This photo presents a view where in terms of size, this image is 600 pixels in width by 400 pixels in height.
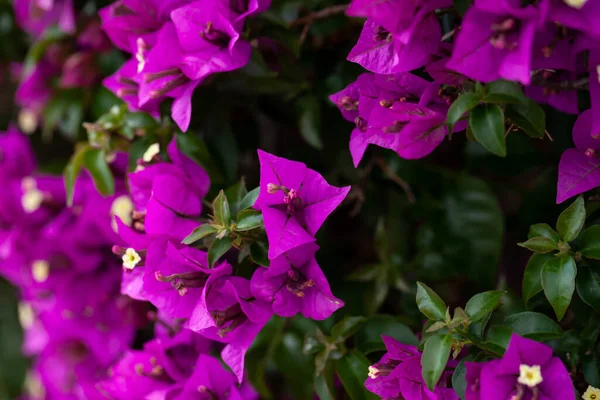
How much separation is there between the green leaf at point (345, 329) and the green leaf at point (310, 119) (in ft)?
0.80

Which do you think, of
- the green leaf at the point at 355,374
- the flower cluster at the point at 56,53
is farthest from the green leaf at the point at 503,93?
the flower cluster at the point at 56,53

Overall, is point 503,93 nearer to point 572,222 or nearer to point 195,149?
point 572,222

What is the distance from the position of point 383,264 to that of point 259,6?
0.40 m

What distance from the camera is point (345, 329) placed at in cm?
73

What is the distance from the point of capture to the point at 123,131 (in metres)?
0.83

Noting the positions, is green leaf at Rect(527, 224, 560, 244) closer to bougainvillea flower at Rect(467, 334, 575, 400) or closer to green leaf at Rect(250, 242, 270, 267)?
bougainvillea flower at Rect(467, 334, 575, 400)

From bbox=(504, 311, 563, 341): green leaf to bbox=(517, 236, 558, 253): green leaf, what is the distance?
0.06m

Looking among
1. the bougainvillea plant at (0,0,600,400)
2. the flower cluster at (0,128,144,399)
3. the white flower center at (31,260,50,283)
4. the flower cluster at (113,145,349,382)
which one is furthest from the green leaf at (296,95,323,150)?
the white flower center at (31,260,50,283)

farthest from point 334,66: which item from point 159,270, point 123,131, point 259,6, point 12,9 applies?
point 12,9

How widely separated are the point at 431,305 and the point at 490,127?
0.59 feet

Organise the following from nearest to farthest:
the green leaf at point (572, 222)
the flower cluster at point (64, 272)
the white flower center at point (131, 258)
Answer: the green leaf at point (572, 222) → the white flower center at point (131, 258) → the flower cluster at point (64, 272)

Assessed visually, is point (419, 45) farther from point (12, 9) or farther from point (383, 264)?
point (12, 9)

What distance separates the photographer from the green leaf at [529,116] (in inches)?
22.8

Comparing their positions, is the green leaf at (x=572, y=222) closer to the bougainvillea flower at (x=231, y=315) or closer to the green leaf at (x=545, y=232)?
the green leaf at (x=545, y=232)
